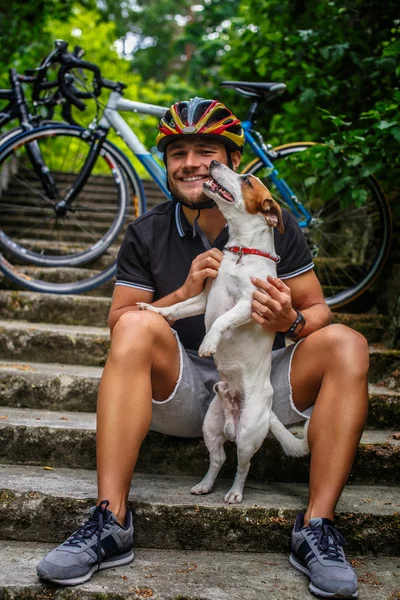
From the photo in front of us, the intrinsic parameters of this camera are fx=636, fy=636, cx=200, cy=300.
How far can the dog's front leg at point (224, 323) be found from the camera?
6.62 feet

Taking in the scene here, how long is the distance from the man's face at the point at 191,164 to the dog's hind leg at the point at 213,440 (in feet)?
2.42

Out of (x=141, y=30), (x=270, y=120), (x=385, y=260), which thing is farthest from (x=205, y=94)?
(x=141, y=30)

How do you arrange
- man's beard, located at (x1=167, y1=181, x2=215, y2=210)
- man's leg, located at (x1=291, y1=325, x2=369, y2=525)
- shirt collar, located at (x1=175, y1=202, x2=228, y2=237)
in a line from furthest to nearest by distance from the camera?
shirt collar, located at (x1=175, y1=202, x2=228, y2=237) → man's beard, located at (x1=167, y1=181, x2=215, y2=210) → man's leg, located at (x1=291, y1=325, x2=369, y2=525)

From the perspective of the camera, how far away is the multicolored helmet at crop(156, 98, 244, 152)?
2316 millimetres

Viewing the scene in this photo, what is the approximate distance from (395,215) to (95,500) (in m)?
2.65

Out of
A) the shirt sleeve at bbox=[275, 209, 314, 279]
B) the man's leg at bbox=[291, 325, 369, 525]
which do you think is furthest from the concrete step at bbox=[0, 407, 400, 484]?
the shirt sleeve at bbox=[275, 209, 314, 279]

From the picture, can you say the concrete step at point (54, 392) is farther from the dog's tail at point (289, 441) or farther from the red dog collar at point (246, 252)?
the red dog collar at point (246, 252)

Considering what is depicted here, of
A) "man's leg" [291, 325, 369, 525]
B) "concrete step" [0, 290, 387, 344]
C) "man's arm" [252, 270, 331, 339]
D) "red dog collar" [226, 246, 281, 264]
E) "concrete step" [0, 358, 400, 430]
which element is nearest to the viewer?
"man's leg" [291, 325, 369, 525]

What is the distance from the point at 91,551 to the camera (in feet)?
5.81

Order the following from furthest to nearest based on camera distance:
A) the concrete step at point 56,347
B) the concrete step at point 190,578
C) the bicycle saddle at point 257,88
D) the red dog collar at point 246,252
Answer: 1. the bicycle saddle at point 257,88
2. the concrete step at point 56,347
3. the red dog collar at point 246,252
4. the concrete step at point 190,578

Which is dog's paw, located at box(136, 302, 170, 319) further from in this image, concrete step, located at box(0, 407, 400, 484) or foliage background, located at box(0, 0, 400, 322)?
foliage background, located at box(0, 0, 400, 322)

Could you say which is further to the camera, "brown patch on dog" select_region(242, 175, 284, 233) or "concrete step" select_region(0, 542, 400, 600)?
"brown patch on dog" select_region(242, 175, 284, 233)

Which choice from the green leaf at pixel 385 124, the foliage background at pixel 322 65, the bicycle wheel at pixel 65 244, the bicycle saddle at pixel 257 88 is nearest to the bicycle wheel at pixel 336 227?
the foliage background at pixel 322 65

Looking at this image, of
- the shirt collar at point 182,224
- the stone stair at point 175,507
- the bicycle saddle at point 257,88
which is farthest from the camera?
the bicycle saddle at point 257,88
